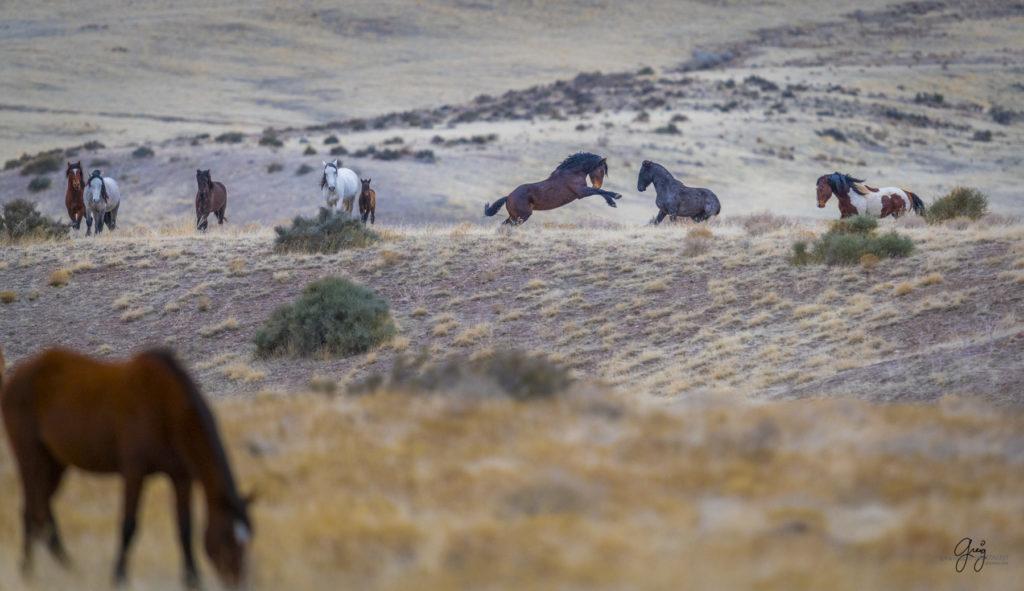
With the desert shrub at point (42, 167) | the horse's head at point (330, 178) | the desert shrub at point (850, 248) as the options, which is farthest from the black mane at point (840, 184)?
the desert shrub at point (42, 167)

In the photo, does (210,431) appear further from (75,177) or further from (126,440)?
(75,177)

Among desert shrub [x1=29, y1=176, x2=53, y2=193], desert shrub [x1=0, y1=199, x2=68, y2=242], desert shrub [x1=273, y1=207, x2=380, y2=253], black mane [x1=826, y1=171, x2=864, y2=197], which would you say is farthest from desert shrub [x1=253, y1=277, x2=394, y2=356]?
desert shrub [x1=29, y1=176, x2=53, y2=193]

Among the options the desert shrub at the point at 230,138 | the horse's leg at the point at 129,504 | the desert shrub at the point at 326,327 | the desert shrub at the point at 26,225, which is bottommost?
the desert shrub at the point at 326,327

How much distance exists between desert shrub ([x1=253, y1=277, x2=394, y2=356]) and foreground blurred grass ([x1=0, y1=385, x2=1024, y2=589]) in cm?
805

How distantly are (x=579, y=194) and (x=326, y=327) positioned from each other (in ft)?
20.8

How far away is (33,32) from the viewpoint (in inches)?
3536

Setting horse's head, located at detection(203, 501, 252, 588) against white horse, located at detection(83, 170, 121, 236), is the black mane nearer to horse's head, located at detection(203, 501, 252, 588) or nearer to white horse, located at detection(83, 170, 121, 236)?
white horse, located at detection(83, 170, 121, 236)

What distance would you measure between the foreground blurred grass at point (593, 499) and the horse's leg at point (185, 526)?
147 millimetres

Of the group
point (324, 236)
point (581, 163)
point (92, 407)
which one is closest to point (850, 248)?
point (581, 163)

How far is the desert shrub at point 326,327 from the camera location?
50.4 feet

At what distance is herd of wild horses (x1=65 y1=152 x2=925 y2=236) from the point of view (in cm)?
1964

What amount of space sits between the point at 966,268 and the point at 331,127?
46.9m

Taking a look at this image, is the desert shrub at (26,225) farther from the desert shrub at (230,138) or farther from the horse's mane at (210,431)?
the desert shrub at (230,138)

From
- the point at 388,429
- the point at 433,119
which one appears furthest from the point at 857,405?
the point at 433,119
